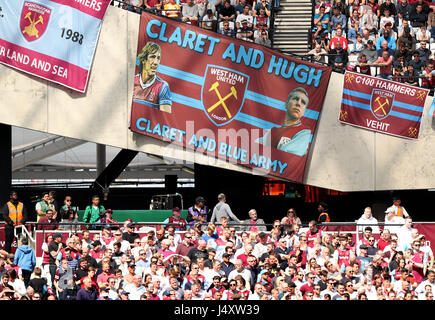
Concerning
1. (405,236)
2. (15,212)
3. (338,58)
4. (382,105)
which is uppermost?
(338,58)

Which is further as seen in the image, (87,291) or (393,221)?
(393,221)

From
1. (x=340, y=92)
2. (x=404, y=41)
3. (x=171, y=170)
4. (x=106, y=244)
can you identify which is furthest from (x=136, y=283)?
(x=171, y=170)

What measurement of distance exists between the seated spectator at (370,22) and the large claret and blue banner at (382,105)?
225 centimetres

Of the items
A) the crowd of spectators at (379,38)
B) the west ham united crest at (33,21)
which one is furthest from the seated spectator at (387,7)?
the west ham united crest at (33,21)

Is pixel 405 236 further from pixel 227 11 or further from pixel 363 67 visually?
pixel 227 11

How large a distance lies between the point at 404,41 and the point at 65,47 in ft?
29.7

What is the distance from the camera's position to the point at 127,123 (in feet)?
69.4

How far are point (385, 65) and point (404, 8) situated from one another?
323 cm

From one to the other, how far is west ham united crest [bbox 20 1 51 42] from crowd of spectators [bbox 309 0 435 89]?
713cm

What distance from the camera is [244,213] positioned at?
85.1 feet

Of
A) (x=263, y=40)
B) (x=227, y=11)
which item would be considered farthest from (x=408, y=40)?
(x=227, y=11)

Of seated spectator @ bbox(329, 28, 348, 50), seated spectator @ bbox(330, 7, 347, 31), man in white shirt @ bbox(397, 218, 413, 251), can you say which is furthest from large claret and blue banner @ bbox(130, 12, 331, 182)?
man in white shirt @ bbox(397, 218, 413, 251)

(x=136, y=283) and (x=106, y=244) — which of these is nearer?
(x=136, y=283)
